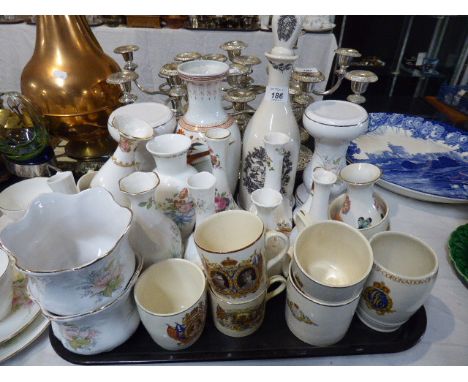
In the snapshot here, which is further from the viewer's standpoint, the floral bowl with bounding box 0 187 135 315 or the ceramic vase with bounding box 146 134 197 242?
the ceramic vase with bounding box 146 134 197 242

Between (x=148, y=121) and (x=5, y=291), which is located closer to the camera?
(x=5, y=291)

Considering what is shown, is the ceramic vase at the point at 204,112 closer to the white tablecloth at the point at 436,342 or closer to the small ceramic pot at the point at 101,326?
the small ceramic pot at the point at 101,326

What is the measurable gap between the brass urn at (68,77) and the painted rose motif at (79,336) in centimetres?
44

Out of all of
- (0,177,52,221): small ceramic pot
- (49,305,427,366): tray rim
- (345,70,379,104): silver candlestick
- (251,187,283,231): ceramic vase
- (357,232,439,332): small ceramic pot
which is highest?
(345,70,379,104): silver candlestick

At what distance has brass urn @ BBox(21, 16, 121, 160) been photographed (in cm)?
68

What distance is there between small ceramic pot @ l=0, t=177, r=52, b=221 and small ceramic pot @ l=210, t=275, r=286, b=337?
1.19 ft

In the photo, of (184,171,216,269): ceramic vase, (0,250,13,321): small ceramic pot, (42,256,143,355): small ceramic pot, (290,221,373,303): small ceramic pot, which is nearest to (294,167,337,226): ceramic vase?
(290,221,373,303): small ceramic pot

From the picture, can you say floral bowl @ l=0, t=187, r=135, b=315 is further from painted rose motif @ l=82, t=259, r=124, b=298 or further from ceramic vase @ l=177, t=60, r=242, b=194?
ceramic vase @ l=177, t=60, r=242, b=194

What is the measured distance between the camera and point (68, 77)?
0.68m

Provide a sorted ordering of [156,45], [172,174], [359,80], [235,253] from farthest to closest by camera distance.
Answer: [156,45], [359,80], [172,174], [235,253]

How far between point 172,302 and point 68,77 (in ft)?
1.55

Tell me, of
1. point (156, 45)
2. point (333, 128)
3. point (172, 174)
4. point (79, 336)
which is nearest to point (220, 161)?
point (172, 174)

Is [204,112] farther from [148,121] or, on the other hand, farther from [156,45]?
[156,45]

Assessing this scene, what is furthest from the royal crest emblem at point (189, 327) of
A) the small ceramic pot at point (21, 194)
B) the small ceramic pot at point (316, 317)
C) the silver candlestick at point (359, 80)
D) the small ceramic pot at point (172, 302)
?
the silver candlestick at point (359, 80)
